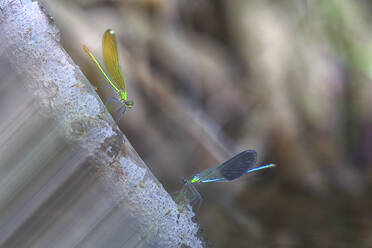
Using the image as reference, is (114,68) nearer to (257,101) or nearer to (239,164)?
(239,164)

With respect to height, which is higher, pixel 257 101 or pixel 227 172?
pixel 257 101

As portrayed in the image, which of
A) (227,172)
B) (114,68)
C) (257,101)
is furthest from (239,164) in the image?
(257,101)

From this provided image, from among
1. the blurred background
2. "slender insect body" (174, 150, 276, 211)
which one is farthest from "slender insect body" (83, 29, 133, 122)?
the blurred background

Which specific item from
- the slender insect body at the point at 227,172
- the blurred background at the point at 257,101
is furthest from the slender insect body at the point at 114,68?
the blurred background at the point at 257,101

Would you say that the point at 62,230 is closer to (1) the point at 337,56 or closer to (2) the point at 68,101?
(2) the point at 68,101

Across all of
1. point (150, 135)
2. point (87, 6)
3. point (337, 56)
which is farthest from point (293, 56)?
point (87, 6)

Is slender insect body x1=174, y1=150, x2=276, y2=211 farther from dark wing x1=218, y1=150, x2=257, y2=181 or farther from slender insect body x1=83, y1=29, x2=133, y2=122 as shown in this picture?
slender insect body x1=83, y1=29, x2=133, y2=122
